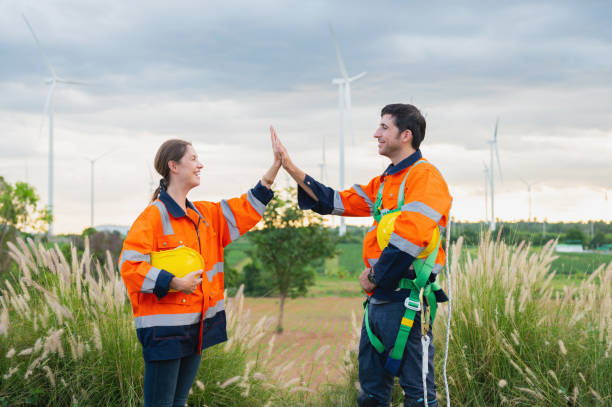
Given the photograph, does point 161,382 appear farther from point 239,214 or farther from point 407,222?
point 407,222

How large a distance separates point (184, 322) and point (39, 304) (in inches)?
123

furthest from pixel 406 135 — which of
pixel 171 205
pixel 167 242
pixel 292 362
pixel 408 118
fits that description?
pixel 292 362

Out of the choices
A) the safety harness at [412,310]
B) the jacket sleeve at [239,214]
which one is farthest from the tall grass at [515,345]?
the jacket sleeve at [239,214]

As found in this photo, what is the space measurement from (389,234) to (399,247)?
0.19 m

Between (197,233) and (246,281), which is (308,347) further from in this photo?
(197,233)

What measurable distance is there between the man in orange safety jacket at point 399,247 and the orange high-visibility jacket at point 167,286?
103 centimetres

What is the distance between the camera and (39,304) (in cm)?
610

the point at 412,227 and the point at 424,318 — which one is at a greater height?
the point at 412,227

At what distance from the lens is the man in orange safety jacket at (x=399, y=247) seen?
3.62m

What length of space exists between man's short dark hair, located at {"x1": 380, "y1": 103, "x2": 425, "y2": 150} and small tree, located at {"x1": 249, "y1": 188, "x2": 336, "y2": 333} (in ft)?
42.4

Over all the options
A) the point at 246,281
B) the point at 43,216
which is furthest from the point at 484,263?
the point at 43,216

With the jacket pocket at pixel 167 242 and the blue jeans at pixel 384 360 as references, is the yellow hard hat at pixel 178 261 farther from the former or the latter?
the blue jeans at pixel 384 360

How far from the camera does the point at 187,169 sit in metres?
3.93

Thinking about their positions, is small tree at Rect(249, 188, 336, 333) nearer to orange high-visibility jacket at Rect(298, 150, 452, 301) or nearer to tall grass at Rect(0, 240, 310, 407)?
tall grass at Rect(0, 240, 310, 407)
